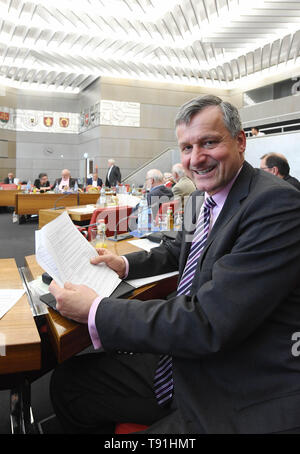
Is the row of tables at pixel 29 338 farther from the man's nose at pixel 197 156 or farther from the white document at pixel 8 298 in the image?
the man's nose at pixel 197 156

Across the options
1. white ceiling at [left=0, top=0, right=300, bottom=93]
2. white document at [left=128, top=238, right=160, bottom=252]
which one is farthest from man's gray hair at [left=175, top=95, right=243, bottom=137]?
white ceiling at [left=0, top=0, right=300, bottom=93]

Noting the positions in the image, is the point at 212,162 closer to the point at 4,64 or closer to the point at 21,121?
the point at 4,64

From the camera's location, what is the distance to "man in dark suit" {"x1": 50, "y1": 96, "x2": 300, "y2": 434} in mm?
851

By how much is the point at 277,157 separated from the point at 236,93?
1289 cm

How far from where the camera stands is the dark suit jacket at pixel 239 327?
0.85 m

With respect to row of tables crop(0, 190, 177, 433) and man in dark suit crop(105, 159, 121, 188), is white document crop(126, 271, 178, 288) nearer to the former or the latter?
row of tables crop(0, 190, 177, 433)

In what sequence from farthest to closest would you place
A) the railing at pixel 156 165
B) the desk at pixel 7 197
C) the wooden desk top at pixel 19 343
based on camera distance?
the railing at pixel 156 165
the desk at pixel 7 197
the wooden desk top at pixel 19 343

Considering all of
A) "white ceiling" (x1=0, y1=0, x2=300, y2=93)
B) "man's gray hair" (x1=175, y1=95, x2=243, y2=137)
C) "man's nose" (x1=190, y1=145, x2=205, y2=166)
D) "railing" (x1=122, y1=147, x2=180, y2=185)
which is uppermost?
"white ceiling" (x1=0, y1=0, x2=300, y2=93)

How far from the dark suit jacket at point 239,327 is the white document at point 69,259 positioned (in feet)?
0.71

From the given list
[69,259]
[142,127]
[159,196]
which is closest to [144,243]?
[69,259]

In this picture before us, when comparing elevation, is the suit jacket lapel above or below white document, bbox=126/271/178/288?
above

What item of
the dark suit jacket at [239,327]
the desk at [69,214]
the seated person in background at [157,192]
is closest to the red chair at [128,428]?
the dark suit jacket at [239,327]

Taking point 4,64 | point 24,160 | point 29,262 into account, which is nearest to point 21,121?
point 24,160

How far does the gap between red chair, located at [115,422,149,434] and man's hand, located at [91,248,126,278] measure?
0.57 metres
